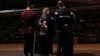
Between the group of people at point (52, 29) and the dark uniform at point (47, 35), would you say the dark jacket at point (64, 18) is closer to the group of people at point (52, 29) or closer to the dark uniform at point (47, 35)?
the group of people at point (52, 29)

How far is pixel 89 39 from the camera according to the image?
53.4 ft

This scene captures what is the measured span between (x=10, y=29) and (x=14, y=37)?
0.44 meters

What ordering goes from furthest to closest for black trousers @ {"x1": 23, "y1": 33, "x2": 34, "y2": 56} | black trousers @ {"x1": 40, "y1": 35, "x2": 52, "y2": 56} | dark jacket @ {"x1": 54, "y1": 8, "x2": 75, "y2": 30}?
black trousers @ {"x1": 23, "y1": 33, "x2": 34, "y2": 56}, black trousers @ {"x1": 40, "y1": 35, "x2": 52, "y2": 56}, dark jacket @ {"x1": 54, "y1": 8, "x2": 75, "y2": 30}

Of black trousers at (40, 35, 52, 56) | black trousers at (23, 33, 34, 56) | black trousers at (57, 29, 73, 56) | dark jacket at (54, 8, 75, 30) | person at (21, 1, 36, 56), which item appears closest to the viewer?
dark jacket at (54, 8, 75, 30)

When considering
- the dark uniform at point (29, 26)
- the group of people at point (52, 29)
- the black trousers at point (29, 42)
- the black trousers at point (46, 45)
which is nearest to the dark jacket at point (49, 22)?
the group of people at point (52, 29)

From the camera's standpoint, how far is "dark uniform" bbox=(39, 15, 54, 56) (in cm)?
1189

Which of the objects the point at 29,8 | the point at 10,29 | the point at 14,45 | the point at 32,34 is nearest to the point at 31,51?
the point at 32,34

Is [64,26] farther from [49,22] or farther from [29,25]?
[29,25]

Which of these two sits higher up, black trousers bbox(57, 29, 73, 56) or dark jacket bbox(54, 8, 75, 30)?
dark jacket bbox(54, 8, 75, 30)

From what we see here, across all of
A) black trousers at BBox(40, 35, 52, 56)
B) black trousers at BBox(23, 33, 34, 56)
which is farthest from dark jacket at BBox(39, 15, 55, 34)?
black trousers at BBox(23, 33, 34, 56)

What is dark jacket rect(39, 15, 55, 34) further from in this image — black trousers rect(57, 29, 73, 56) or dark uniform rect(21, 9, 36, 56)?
dark uniform rect(21, 9, 36, 56)

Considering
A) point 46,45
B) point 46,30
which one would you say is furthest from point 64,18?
point 46,45

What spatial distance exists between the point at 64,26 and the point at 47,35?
0.63m

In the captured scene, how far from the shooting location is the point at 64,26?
1174cm
